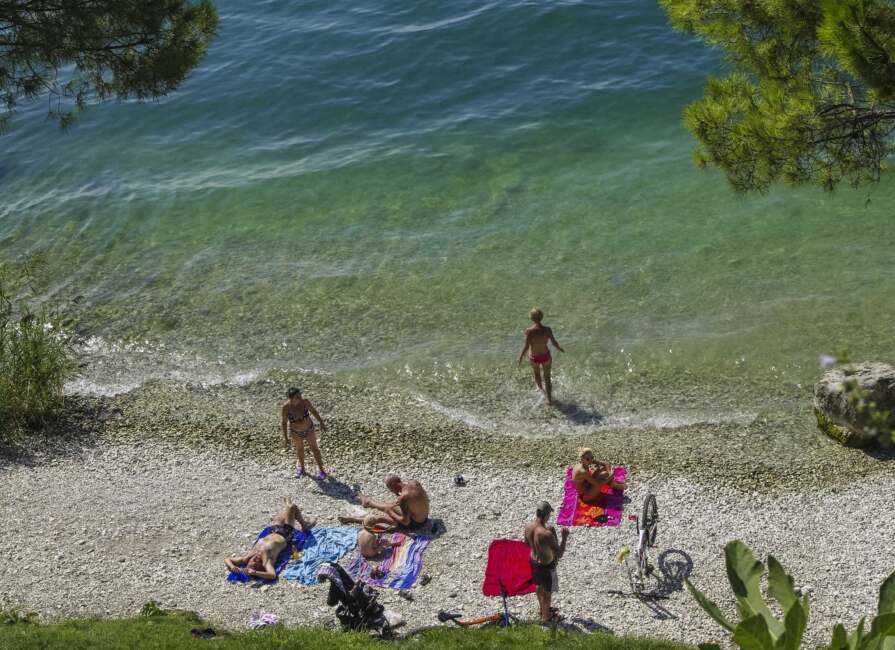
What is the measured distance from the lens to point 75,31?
10.8 m

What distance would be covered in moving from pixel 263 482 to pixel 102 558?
2603 millimetres

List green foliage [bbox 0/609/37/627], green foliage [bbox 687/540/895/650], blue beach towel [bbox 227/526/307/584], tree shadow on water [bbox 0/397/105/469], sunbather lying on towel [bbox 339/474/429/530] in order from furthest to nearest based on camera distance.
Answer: tree shadow on water [bbox 0/397/105/469] < sunbather lying on towel [bbox 339/474/429/530] < blue beach towel [bbox 227/526/307/584] < green foliage [bbox 0/609/37/627] < green foliage [bbox 687/540/895/650]

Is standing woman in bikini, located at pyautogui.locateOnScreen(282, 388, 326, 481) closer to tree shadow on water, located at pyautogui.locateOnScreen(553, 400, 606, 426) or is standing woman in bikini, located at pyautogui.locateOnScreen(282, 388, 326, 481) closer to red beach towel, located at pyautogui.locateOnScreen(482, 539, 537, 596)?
red beach towel, located at pyautogui.locateOnScreen(482, 539, 537, 596)

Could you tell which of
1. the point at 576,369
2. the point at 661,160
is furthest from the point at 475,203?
the point at 576,369

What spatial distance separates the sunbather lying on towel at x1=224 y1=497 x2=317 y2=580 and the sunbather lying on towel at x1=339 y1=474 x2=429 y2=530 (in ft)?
3.90

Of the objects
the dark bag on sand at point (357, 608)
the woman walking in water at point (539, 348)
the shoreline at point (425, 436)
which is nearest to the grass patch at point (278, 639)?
the dark bag on sand at point (357, 608)

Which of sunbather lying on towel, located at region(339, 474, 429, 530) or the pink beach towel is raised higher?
sunbather lying on towel, located at region(339, 474, 429, 530)

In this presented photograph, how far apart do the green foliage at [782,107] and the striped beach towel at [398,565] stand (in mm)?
6190

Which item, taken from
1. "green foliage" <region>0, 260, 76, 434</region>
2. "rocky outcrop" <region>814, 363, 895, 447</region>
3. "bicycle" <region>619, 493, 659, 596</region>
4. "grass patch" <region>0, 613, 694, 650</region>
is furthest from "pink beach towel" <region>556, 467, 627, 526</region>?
"green foliage" <region>0, 260, 76, 434</region>

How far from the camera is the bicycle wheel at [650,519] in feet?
36.9

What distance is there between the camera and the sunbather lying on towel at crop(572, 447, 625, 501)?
40.9 ft

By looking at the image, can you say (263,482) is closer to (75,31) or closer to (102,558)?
(102,558)

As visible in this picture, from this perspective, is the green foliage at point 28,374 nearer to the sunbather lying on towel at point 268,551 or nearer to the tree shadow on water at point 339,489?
the tree shadow on water at point 339,489

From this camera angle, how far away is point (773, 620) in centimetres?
842
